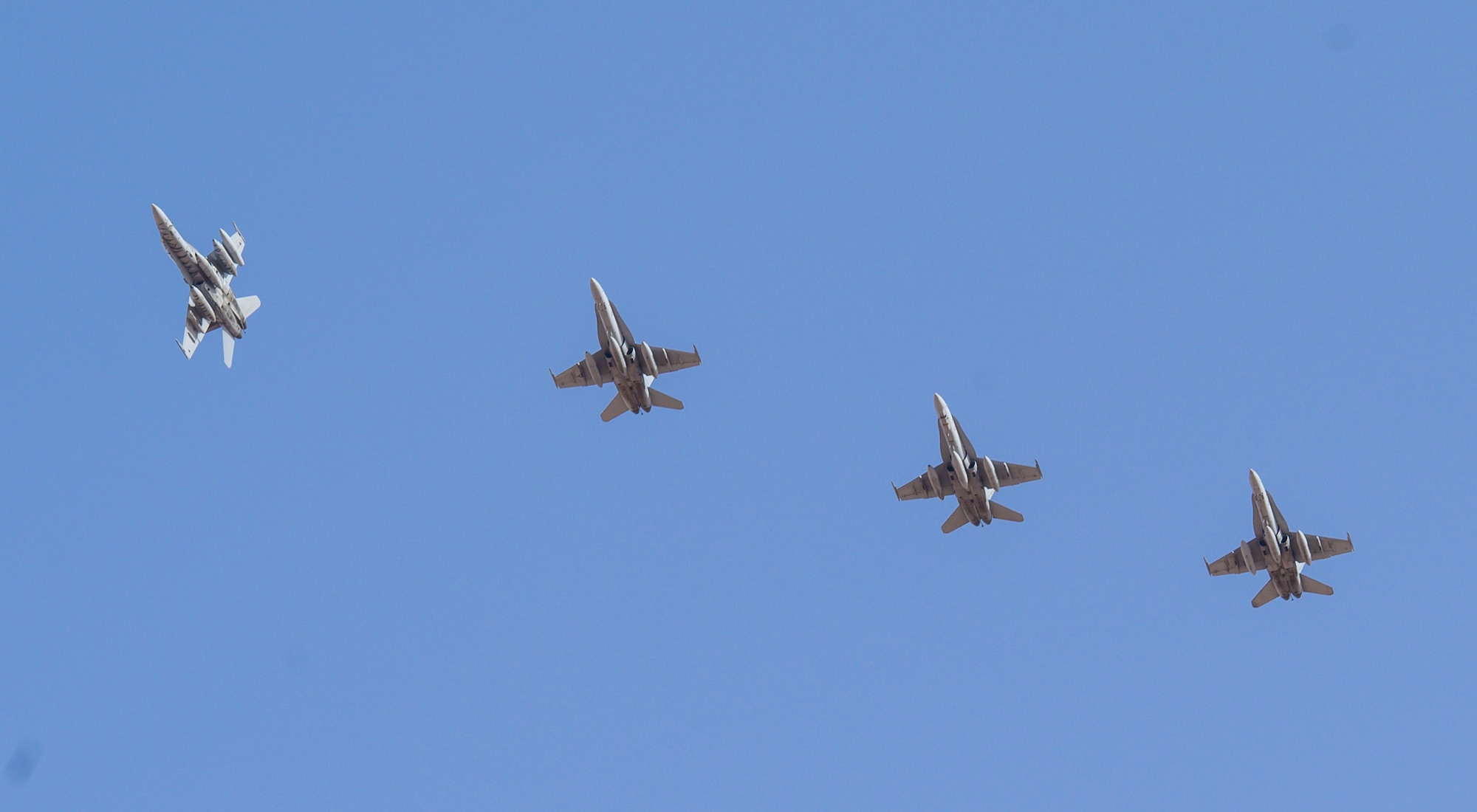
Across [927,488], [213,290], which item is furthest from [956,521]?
[213,290]

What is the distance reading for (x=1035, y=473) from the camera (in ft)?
259

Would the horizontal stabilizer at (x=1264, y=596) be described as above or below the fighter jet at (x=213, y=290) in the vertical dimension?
below

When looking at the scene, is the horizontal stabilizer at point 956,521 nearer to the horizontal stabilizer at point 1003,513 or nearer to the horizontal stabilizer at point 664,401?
the horizontal stabilizer at point 1003,513

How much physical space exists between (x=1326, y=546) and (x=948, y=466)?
21117 mm

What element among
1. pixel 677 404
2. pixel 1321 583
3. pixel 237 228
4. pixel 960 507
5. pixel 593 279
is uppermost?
pixel 237 228

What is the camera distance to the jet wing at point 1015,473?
259 ft

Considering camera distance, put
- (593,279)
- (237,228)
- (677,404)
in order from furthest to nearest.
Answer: (237,228) → (677,404) → (593,279)

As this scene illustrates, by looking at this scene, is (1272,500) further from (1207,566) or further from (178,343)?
(178,343)

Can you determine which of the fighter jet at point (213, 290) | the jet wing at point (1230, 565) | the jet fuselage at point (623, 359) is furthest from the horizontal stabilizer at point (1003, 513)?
the fighter jet at point (213, 290)

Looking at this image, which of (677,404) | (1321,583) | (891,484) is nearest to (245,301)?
(677,404)

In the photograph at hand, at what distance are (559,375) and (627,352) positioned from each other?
5.04m

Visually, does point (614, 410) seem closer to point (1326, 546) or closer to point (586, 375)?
point (586, 375)

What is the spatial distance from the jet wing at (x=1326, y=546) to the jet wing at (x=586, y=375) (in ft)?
127

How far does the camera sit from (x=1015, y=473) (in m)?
78.9
